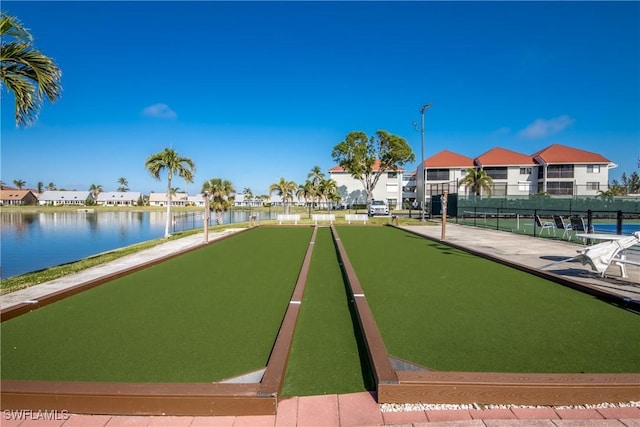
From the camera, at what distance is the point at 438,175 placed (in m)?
49.2

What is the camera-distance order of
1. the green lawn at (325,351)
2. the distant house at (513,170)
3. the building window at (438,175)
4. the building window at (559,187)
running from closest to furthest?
the green lawn at (325,351), the building window at (559,187), the distant house at (513,170), the building window at (438,175)

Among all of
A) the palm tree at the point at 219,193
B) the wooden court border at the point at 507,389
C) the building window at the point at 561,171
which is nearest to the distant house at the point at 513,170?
the building window at the point at 561,171

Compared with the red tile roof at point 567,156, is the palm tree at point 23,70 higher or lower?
lower

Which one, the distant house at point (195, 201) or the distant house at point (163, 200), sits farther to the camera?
the distant house at point (195, 201)

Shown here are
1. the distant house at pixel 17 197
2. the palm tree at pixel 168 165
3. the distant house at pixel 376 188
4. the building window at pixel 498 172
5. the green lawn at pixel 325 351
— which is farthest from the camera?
the distant house at pixel 17 197

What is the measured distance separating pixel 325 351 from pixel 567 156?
5636 centimetres

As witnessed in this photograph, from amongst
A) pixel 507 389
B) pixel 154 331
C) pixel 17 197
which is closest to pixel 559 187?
pixel 507 389

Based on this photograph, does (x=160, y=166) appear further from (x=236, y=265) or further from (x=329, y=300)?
(x=329, y=300)

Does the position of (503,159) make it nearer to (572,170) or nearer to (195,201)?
(572,170)

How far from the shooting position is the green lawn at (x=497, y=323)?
2.82 m

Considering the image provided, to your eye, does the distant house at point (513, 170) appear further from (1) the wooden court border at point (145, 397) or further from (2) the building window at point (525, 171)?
(1) the wooden court border at point (145, 397)

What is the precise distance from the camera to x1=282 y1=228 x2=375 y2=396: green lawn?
2506 mm

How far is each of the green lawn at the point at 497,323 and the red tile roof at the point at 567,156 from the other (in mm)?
49795

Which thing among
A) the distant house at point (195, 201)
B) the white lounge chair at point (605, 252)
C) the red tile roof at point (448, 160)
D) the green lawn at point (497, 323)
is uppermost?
the red tile roof at point (448, 160)
